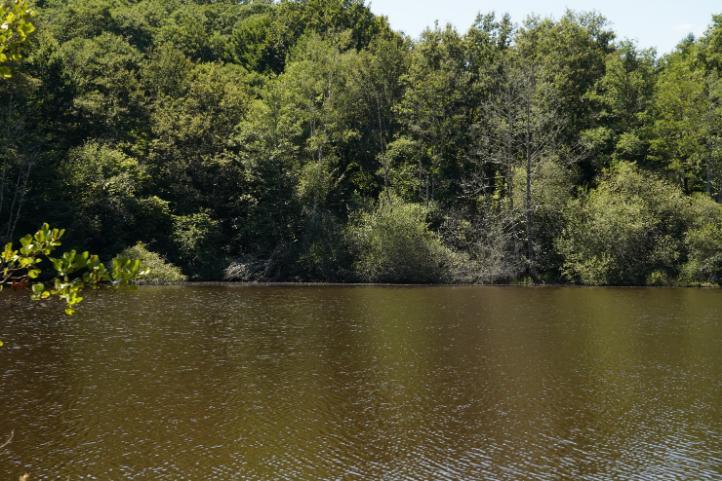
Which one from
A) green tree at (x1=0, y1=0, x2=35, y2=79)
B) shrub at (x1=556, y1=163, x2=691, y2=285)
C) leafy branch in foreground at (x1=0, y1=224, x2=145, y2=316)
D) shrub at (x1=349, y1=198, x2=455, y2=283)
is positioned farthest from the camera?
shrub at (x1=349, y1=198, x2=455, y2=283)

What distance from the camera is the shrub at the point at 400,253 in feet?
188

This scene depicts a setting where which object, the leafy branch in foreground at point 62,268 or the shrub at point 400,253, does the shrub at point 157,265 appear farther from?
the leafy branch in foreground at point 62,268

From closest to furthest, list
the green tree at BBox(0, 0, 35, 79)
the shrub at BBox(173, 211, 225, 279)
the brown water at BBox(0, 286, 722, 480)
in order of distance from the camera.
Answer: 1. the green tree at BBox(0, 0, 35, 79)
2. the brown water at BBox(0, 286, 722, 480)
3. the shrub at BBox(173, 211, 225, 279)

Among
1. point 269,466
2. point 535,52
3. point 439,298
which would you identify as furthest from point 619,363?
point 535,52

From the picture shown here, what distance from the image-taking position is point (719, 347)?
95.5 feet

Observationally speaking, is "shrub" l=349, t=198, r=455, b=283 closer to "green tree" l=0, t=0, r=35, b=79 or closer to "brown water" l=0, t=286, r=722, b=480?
"brown water" l=0, t=286, r=722, b=480

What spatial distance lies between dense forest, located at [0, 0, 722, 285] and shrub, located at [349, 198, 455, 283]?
0.44 ft

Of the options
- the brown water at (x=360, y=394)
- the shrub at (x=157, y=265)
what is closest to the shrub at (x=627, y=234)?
the brown water at (x=360, y=394)

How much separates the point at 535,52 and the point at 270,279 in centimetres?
3233

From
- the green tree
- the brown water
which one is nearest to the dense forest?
the brown water

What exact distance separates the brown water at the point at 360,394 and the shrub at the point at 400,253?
58.5 ft

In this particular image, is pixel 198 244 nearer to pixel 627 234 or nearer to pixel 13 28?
pixel 627 234

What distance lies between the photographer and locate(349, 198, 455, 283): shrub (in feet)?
188

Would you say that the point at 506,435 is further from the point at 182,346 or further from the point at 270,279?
the point at 270,279
